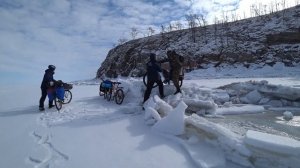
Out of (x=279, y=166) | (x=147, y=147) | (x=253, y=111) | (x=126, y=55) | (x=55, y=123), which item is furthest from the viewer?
(x=126, y=55)

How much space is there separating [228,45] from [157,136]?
113 feet

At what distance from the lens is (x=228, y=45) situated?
121 ft

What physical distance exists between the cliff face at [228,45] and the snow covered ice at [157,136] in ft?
63.6

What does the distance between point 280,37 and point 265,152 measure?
3444 cm

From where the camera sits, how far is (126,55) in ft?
151

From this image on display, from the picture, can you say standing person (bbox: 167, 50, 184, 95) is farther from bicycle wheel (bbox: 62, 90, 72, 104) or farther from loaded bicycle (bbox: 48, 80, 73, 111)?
bicycle wheel (bbox: 62, 90, 72, 104)

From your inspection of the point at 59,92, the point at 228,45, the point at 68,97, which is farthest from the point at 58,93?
the point at 228,45

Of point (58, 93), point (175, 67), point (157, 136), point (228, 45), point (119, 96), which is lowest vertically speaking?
point (157, 136)

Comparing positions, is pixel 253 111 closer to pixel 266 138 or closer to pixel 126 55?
pixel 266 138

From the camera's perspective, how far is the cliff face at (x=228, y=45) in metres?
32.6

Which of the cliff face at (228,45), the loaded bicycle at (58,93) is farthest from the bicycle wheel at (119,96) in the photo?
the cliff face at (228,45)

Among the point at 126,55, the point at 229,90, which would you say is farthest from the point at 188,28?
the point at 229,90

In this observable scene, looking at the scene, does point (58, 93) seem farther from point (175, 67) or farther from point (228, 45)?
point (228, 45)

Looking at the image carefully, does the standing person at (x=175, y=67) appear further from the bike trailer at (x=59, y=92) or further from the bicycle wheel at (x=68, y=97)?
the bicycle wheel at (x=68, y=97)
